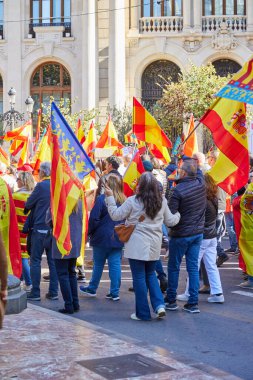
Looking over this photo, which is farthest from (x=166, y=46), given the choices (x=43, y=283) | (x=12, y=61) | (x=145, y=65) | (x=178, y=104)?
(x=43, y=283)

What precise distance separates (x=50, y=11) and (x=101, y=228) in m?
28.0

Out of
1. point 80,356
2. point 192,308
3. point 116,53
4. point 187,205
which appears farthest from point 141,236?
point 116,53

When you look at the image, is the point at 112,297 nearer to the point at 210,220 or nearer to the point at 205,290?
the point at 205,290

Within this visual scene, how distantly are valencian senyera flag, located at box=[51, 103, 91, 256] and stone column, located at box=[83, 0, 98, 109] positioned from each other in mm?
25575

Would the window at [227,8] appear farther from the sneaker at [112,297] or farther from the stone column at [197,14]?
the sneaker at [112,297]

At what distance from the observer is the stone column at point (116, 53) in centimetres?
3275

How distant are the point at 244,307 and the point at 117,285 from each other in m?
1.66

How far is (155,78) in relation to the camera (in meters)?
34.4

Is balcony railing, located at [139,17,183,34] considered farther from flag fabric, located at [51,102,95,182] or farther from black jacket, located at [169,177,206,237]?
flag fabric, located at [51,102,95,182]

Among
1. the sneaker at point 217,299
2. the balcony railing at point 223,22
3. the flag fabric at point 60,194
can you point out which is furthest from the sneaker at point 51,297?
the balcony railing at point 223,22

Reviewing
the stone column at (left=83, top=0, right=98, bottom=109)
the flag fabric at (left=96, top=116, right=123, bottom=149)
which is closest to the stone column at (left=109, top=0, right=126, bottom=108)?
the stone column at (left=83, top=0, right=98, bottom=109)

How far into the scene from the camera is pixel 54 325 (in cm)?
702

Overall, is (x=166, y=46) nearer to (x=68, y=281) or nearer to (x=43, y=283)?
(x=43, y=283)

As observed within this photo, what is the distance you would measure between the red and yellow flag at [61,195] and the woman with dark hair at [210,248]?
2.04 meters
